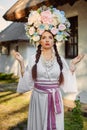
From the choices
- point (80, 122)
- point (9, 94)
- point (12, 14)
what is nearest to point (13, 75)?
point (9, 94)

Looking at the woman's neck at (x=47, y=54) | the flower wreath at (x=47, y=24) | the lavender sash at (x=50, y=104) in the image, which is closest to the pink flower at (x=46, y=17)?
the flower wreath at (x=47, y=24)

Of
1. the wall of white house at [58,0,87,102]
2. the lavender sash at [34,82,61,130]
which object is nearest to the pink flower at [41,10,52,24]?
the lavender sash at [34,82,61,130]

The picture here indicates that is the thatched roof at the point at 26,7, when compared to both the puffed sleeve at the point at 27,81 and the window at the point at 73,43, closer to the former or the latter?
the window at the point at 73,43

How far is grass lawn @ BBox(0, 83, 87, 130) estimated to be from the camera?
7.14 m

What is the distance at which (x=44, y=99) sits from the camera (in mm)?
4102

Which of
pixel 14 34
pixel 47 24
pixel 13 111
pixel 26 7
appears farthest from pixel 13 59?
pixel 47 24

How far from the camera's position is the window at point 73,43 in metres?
9.36

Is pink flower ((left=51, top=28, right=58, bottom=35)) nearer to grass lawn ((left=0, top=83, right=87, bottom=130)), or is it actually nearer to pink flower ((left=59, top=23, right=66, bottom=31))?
pink flower ((left=59, top=23, right=66, bottom=31))

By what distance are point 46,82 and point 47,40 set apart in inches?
20.1

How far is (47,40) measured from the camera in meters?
4.07

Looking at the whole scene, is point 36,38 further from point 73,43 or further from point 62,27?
point 73,43

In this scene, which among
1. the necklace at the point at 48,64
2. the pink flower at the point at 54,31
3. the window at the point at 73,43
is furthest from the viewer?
the window at the point at 73,43

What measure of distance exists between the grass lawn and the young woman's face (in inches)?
108

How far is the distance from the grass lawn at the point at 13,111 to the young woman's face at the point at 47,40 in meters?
2.74
